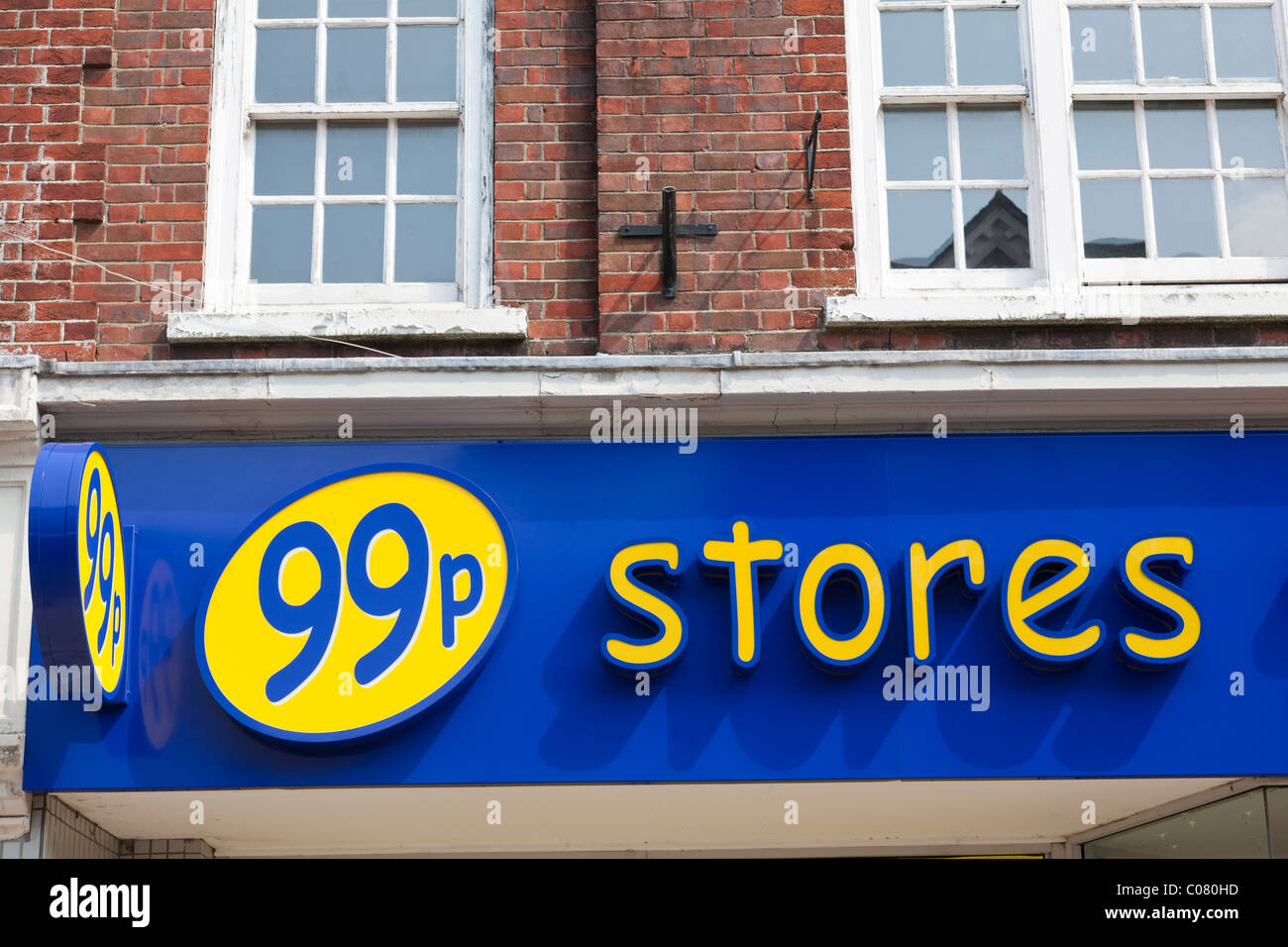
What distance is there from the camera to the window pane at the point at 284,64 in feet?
21.3

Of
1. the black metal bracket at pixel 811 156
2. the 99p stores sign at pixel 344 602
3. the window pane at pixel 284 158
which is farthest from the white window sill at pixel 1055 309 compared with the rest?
the window pane at pixel 284 158

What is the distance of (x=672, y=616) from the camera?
550cm

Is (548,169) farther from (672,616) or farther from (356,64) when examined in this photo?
(672,616)

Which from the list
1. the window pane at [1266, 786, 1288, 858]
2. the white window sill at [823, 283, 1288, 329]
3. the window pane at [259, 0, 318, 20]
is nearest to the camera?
the window pane at [1266, 786, 1288, 858]

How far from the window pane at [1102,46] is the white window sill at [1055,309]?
120 cm

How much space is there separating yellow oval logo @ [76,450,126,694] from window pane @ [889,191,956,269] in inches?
137

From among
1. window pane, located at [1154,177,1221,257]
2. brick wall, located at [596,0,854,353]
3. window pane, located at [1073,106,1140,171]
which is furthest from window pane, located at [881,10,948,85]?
window pane, located at [1154,177,1221,257]

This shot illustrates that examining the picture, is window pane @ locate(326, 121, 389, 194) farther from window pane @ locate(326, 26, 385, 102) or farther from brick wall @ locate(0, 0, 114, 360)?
brick wall @ locate(0, 0, 114, 360)

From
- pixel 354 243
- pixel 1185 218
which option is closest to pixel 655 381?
pixel 354 243

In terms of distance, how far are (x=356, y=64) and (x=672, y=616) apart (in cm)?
306

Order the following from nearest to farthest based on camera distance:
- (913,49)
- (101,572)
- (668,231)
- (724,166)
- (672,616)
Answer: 1. (101,572)
2. (672,616)
3. (668,231)
4. (724,166)
5. (913,49)

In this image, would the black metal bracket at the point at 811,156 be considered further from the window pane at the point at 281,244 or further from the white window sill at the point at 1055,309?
the window pane at the point at 281,244

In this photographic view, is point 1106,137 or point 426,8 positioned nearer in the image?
point 1106,137

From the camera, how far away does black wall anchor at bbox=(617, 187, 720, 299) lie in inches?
237
